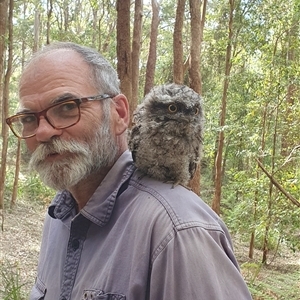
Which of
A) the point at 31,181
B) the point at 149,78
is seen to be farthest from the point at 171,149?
the point at 31,181

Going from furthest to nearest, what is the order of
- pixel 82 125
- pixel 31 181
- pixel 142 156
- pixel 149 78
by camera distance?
pixel 31 181 → pixel 149 78 → pixel 142 156 → pixel 82 125

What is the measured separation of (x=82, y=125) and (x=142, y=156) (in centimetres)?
35

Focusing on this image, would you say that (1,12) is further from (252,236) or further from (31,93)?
(252,236)

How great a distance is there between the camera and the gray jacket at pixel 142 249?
3.42ft

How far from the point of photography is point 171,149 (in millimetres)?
1955

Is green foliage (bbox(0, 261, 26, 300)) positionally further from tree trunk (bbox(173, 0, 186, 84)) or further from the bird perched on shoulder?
tree trunk (bbox(173, 0, 186, 84))

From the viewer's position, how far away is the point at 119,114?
1582mm

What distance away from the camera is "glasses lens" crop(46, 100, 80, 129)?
4.71ft

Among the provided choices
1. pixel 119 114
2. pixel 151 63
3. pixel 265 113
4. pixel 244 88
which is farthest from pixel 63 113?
pixel 244 88

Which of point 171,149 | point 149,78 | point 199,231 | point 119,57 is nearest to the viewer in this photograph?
point 199,231

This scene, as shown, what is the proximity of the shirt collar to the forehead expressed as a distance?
0.96ft

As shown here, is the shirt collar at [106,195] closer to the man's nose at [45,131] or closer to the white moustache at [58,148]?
the white moustache at [58,148]

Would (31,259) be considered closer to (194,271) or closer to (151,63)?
(151,63)

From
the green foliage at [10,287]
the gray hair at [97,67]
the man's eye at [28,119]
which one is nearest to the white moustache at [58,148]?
the man's eye at [28,119]
